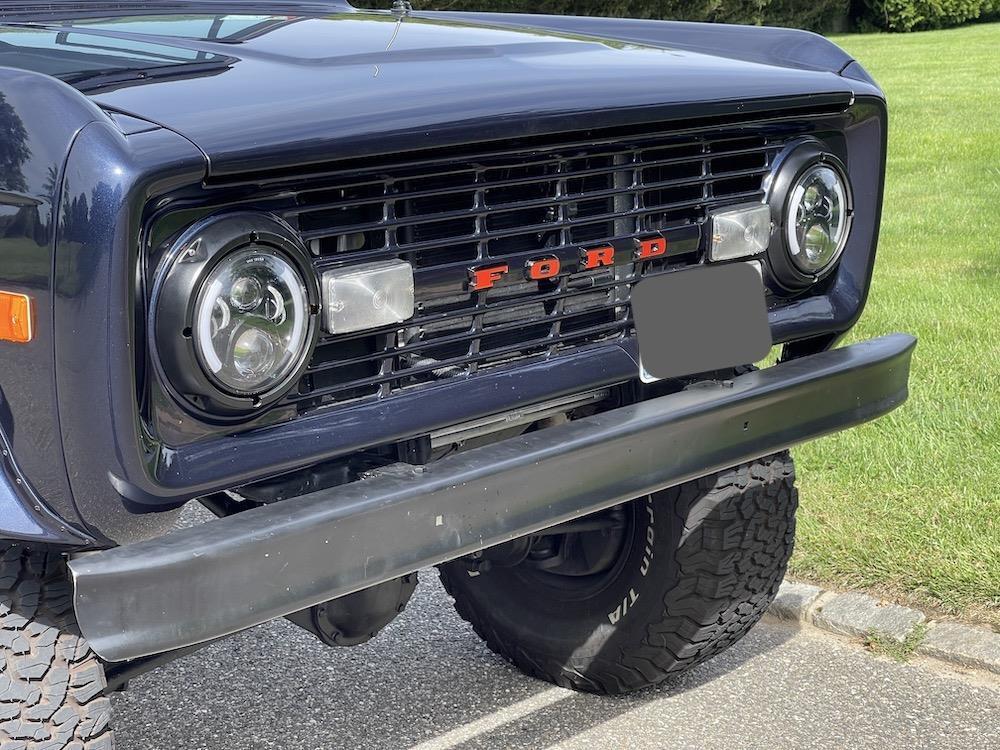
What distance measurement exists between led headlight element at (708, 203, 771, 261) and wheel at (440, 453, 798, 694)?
51cm

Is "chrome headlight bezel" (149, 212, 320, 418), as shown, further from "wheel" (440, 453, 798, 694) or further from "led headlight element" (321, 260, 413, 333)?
"wheel" (440, 453, 798, 694)

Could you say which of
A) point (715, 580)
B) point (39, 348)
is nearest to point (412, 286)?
point (39, 348)

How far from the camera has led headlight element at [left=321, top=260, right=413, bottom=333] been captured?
1.90 meters

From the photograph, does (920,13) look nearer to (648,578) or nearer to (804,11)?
(804,11)

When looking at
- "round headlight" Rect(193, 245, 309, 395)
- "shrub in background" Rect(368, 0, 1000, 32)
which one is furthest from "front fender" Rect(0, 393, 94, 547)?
"shrub in background" Rect(368, 0, 1000, 32)

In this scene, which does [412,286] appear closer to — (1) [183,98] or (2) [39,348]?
(1) [183,98]

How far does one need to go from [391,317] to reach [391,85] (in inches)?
14.7

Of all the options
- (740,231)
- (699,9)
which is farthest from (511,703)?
(699,9)

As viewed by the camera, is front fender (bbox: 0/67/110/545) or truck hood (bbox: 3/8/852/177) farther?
truck hood (bbox: 3/8/852/177)

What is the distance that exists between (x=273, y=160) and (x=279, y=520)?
493 mm

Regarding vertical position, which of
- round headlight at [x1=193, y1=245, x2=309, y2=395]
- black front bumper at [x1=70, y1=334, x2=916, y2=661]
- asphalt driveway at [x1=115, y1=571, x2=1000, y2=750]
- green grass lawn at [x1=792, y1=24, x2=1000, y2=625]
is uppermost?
round headlight at [x1=193, y1=245, x2=309, y2=395]

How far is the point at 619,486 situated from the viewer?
212 cm

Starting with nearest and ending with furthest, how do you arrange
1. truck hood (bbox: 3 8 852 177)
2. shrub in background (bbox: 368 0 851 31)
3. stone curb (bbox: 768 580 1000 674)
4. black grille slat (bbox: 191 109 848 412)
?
1. truck hood (bbox: 3 8 852 177)
2. black grille slat (bbox: 191 109 848 412)
3. stone curb (bbox: 768 580 1000 674)
4. shrub in background (bbox: 368 0 851 31)

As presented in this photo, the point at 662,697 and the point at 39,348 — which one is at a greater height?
the point at 39,348
